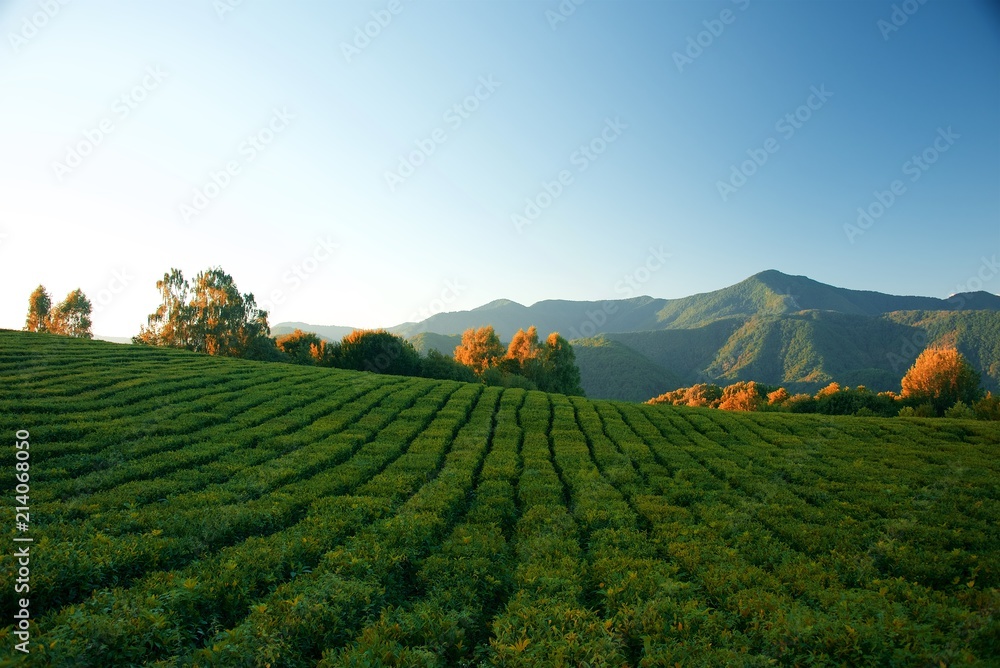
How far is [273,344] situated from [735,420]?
60279 mm

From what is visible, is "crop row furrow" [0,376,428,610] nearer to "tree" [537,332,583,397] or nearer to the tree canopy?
"tree" [537,332,583,397]

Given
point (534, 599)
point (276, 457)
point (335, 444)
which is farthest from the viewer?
point (335, 444)

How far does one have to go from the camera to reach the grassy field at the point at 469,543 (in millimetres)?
6109

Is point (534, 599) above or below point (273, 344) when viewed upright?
below

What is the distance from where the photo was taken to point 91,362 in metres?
24.7

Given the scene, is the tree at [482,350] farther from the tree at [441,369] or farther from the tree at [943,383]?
the tree at [943,383]

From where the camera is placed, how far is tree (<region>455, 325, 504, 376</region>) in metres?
72.1

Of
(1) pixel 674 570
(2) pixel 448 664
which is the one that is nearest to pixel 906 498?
(1) pixel 674 570

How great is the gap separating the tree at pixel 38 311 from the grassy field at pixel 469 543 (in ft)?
181

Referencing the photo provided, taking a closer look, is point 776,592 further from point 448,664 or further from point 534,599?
point 448,664

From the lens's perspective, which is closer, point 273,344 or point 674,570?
point 674,570

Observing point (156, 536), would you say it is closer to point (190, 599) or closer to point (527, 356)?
point (190, 599)

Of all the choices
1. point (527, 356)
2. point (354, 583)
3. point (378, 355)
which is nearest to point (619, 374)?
point (527, 356)

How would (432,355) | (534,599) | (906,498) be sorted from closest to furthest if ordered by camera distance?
(534,599)
(906,498)
(432,355)
